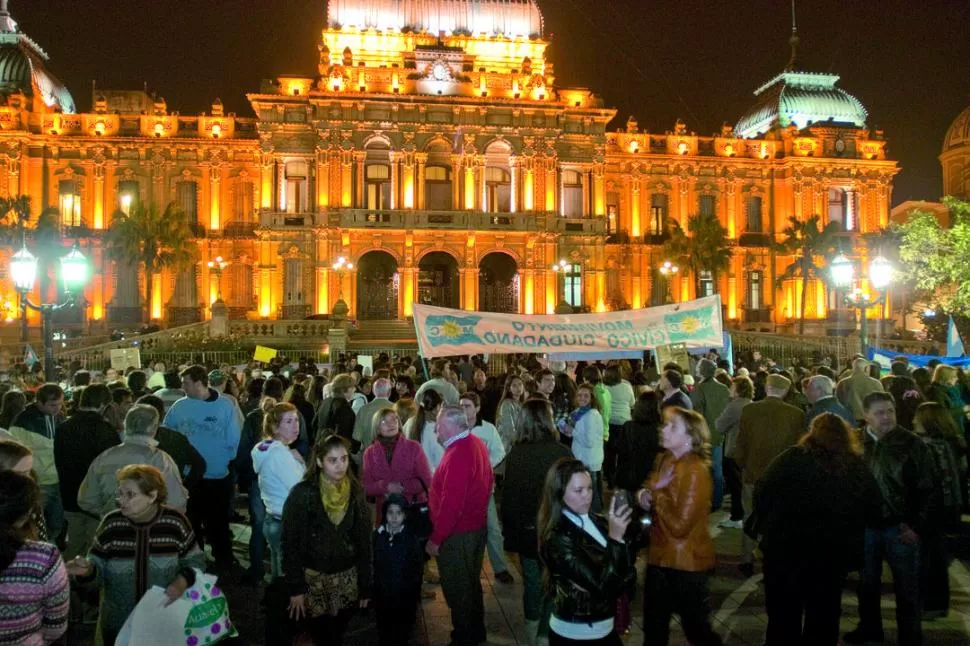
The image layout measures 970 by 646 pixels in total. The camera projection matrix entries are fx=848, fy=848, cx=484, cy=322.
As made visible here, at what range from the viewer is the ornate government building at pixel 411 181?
142 feet

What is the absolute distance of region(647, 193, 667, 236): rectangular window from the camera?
5169 cm

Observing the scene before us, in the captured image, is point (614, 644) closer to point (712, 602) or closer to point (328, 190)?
point (712, 602)

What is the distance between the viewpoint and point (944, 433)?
26.6 feet

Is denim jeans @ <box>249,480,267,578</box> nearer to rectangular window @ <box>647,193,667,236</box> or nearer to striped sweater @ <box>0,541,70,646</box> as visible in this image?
striped sweater @ <box>0,541,70,646</box>

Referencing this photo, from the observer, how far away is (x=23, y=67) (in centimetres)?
5041

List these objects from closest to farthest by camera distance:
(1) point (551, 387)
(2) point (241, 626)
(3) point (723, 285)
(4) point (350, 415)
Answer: (2) point (241, 626) → (4) point (350, 415) → (1) point (551, 387) → (3) point (723, 285)

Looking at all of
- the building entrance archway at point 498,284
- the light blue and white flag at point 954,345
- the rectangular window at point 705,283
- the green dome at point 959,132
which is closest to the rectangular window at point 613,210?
the rectangular window at point 705,283

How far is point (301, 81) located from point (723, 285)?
89.9ft

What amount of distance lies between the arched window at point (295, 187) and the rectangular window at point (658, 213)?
822 inches

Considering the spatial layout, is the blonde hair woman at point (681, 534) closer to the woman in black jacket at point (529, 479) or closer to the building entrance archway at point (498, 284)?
the woman in black jacket at point (529, 479)

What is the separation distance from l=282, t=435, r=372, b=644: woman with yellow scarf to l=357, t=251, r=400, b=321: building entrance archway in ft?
126

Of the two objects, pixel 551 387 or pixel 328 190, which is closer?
pixel 551 387

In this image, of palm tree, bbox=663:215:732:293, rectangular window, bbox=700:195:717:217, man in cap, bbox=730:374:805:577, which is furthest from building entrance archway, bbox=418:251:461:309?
man in cap, bbox=730:374:805:577

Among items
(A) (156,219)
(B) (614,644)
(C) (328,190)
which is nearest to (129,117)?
(A) (156,219)
